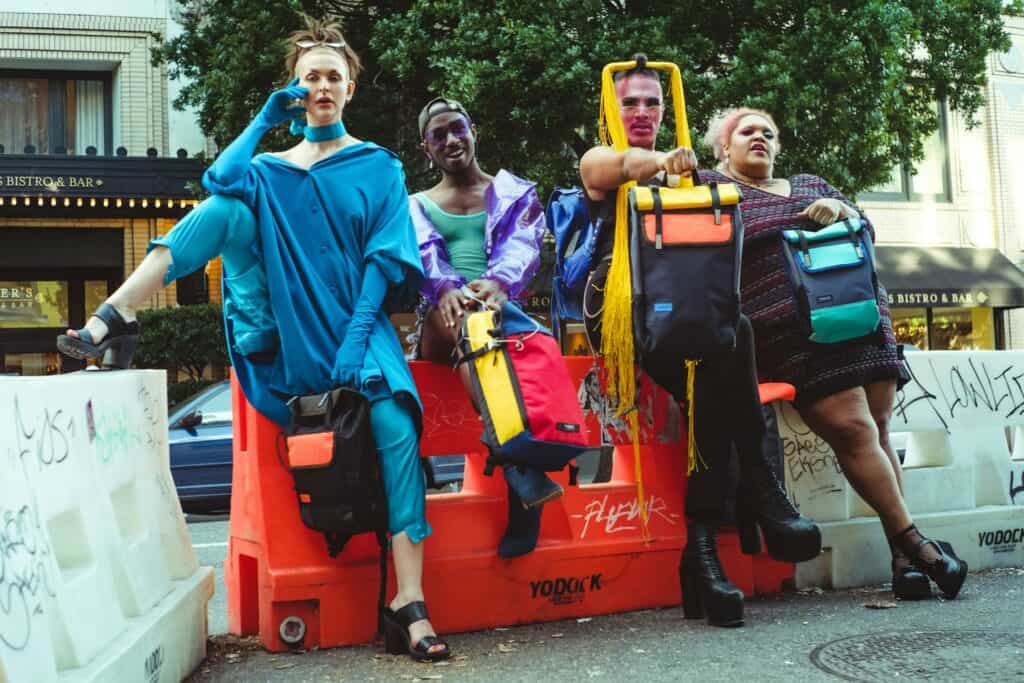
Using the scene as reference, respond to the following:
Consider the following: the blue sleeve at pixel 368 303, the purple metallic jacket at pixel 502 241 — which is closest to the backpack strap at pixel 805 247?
the purple metallic jacket at pixel 502 241

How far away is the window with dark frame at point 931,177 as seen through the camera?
22016 millimetres

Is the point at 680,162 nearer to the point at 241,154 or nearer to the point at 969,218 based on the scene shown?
the point at 241,154

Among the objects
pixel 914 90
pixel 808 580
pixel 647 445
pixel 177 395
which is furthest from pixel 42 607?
pixel 914 90

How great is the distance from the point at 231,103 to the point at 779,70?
7.15 metres

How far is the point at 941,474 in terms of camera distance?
5395 mm

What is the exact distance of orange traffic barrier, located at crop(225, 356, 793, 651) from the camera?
405 centimetres

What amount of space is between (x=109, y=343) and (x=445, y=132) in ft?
6.09

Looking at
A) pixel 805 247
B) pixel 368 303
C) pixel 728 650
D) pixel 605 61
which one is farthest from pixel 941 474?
pixel 605 61

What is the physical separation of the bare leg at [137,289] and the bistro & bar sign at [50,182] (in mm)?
15593

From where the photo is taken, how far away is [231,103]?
48.0 ft

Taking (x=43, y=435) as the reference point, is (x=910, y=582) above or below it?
below

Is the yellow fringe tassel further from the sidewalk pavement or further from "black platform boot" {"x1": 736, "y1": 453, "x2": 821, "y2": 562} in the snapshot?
the sidewalk pavement

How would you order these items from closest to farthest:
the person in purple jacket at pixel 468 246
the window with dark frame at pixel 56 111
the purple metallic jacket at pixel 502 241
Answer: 1. the person in purple jacket at pixel 468 246
2. the purple metallic jacket at pixel 502 241
3. the window with dark frame at pixel 56 111

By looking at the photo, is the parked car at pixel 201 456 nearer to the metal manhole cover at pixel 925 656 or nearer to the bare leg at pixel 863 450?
the bare leg at pixel 863 450
